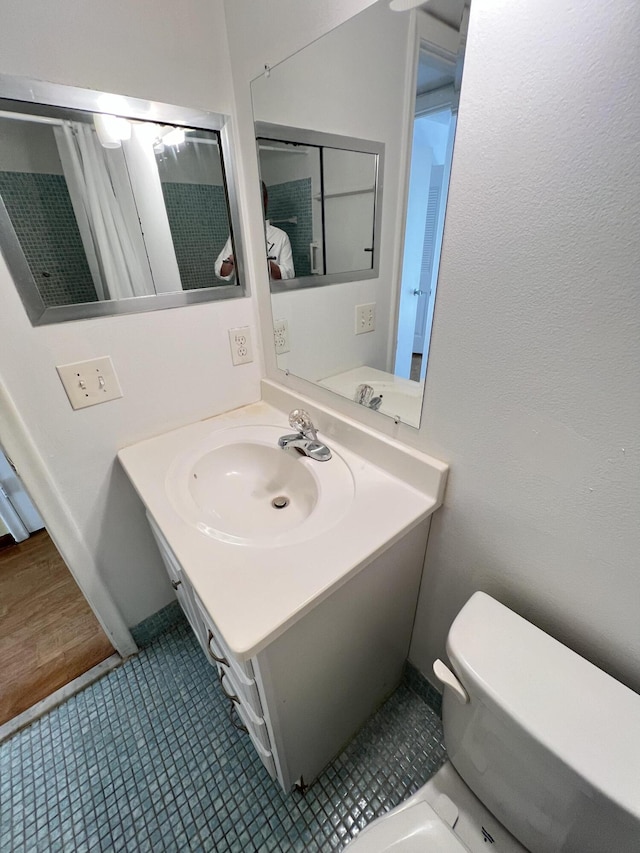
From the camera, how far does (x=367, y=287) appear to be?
0.90 m

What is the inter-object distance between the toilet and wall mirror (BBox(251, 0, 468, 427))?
49 cm

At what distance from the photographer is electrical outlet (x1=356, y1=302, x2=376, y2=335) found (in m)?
0.90

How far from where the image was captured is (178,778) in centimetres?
103

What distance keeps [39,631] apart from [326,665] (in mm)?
Result: 1375

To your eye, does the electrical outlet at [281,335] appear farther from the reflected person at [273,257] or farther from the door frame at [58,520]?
the door frame at [58,520]

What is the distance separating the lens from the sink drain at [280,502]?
1.02 m

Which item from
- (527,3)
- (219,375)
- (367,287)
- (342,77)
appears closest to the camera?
(527,3)

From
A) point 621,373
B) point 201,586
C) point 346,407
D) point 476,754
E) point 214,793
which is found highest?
point 621,373

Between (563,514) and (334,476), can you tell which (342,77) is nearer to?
(334,476)

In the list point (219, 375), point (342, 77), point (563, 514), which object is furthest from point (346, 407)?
point (342, 77)

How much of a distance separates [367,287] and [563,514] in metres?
0.67

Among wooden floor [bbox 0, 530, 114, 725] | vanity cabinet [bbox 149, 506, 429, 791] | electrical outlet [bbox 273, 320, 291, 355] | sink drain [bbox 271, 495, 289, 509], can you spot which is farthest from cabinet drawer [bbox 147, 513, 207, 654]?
electrical outlet [bbox 273, 320, 291, 355]

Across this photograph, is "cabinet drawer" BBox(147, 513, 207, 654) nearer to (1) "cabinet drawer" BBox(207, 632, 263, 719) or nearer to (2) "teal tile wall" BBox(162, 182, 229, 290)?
(1) "cabinet drawer" BBox(207, 632, 263, 719)

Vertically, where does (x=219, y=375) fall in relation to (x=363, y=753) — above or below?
above
